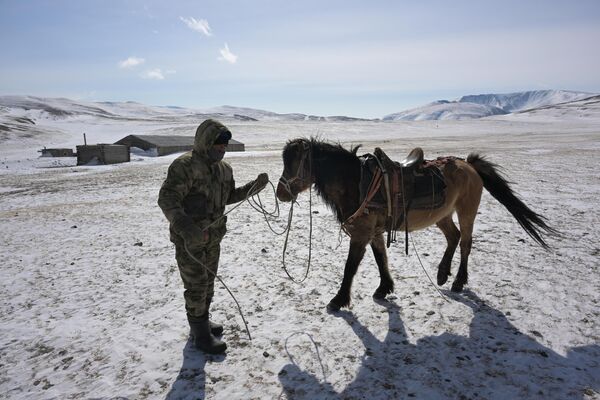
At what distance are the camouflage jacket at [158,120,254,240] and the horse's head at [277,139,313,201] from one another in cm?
72

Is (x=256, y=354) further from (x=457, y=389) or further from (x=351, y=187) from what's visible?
(x=351, y=187)

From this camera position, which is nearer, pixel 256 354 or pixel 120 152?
pixel 256 354

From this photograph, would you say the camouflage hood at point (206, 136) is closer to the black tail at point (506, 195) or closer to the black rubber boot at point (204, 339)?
the black rubber boot at point (204, 339)

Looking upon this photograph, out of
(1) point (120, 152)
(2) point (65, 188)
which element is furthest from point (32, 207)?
(1) point (120, 152)

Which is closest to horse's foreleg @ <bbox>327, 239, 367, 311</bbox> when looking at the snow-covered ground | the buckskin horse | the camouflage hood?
the buckskin horse

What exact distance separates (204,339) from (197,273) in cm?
69

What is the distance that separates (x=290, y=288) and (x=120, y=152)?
980 inches

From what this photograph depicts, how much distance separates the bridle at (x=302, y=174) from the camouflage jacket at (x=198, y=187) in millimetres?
715

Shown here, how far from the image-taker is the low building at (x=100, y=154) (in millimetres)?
24422

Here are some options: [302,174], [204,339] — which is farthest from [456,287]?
[204,339]

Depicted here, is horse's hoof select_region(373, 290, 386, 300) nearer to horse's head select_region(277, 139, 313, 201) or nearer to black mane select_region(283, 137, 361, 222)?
black mane select_region(283, 137, 361, 222)

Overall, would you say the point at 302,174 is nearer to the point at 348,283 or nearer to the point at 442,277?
the point at 348,283

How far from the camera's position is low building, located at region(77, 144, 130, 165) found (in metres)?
24.4

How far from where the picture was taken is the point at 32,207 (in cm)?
1060
